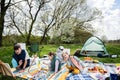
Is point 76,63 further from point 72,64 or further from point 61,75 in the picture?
point 61,75

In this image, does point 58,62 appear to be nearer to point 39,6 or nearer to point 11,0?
point 11,0

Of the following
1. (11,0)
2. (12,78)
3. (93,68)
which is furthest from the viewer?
(11,0)

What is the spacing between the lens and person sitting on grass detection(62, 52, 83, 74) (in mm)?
8922

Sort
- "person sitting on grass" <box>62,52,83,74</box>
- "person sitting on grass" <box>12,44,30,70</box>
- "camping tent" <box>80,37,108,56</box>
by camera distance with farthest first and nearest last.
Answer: "camping tent" <box>80,37,108,56</box>, "person sitting on grass" <box>12,44,30,70</box>, "person sitting on grass" <box>62,52,83,74</box>

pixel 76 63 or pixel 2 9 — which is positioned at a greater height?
pixel 2 9

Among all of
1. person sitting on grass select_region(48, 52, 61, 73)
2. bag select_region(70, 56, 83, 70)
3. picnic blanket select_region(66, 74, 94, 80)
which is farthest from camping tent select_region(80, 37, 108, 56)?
picnic blanket select_region(66, 74, 94, 80)

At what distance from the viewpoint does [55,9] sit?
3338cm

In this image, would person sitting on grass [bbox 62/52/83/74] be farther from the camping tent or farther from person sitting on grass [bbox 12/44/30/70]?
the camping tent

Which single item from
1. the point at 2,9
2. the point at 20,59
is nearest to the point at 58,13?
the point at 2,9

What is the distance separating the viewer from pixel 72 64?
30.1ft

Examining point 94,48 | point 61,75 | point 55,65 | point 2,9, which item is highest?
point 2,9

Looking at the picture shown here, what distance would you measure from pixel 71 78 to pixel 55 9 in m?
25.2

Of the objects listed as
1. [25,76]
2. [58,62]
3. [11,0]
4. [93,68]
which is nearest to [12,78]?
[25,76]

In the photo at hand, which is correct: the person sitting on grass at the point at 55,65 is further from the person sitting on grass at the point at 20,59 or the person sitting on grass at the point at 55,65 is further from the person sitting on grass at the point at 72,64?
the person sitting on grass at the point at 20,59
